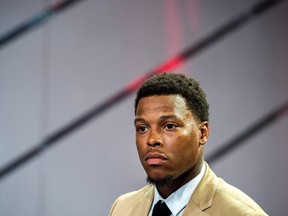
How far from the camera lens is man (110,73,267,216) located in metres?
1.48

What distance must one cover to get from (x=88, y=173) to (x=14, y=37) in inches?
36.4

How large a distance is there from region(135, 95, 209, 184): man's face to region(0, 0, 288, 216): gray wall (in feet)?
4.63

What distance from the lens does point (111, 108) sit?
295 cm

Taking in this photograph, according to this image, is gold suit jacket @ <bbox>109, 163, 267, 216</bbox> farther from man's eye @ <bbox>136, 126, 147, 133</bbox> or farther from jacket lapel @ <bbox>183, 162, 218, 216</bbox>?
man's eye @ <bbox>136, 126, 147, 133</bbox>

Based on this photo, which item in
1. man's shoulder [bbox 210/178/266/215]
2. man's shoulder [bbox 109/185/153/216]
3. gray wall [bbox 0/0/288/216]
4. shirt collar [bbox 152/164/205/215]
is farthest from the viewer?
gray wall [bbox 0/0/288/216]

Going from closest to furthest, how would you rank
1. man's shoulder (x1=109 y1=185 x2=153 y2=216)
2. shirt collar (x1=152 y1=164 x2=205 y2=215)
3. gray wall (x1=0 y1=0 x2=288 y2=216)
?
shirt collar (x1=152 y1=164 x2=205 y2=215) < man's shoulder (x1=109 y1=185 x2=153 y2=216) < gray wall (x1=0 y1=0 x2=288 y2=216)

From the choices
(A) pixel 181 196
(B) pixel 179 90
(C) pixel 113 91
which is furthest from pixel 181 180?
(C) pixel 113 91

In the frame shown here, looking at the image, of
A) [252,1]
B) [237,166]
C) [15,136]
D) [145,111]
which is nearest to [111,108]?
[15,136]

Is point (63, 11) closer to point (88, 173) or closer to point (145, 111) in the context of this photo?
point (88, 173)

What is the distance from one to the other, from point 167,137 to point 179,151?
0.05 m

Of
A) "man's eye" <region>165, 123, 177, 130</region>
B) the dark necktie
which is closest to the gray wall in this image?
the dark necktie

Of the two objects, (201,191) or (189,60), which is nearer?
(201,191)

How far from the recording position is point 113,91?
295 cm

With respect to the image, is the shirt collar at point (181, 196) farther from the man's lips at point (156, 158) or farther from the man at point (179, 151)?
the man's lips at point (156, 158)
